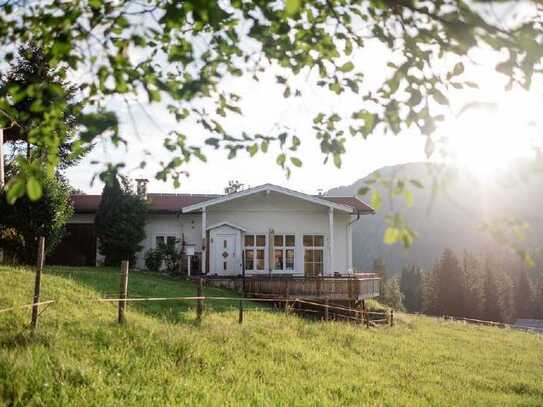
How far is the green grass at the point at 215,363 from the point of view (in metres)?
7.27

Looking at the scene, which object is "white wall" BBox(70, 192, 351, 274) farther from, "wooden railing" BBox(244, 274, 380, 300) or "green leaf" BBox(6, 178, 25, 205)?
"green leaf" BBox(6, 178, 25, 205)

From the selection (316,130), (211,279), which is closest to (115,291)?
(211,279)

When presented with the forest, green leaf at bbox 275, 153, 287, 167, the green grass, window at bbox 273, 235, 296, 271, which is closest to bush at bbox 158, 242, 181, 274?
window at bbox 273, 235, 296, 271

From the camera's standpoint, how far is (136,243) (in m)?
26.7

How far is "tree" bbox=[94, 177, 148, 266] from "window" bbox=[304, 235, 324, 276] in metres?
8.62

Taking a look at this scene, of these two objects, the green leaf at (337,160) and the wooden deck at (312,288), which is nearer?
the green leaf at (337,160)

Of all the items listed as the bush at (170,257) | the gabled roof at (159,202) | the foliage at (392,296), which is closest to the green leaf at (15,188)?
the bush at (170,257)

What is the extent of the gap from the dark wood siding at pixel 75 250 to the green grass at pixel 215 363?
42.3 ft

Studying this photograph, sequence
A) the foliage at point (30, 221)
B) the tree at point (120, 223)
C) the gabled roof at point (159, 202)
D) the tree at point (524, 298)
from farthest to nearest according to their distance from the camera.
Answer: the tree at point (524, 298)
the gabled roof at point (159, 202)
the tree at point (120, 223)
the foliage at point (30, 221)

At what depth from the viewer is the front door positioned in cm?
2645

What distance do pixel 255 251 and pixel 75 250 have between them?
33.0ft

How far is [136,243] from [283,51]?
23.4 m

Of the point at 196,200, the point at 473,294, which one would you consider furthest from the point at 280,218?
the point at 473,294

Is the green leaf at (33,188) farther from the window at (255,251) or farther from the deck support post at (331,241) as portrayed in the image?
the window at (255,251)
